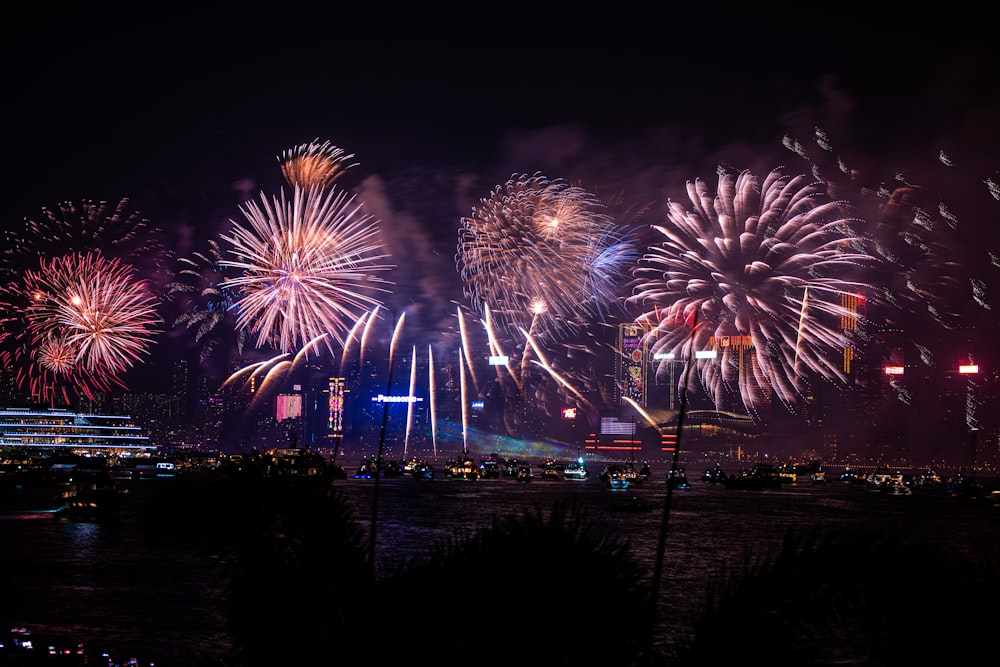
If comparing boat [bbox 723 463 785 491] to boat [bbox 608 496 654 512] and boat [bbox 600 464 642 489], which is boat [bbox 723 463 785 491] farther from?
boat [bbox 608 496 654 512]

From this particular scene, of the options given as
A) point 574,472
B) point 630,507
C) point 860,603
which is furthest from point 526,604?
point 574,472

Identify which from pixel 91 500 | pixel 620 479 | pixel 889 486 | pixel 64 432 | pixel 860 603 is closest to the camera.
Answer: pixel 860 603

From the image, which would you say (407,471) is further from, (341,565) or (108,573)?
(341,565)

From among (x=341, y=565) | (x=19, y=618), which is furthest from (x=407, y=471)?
(x=341, y=565)

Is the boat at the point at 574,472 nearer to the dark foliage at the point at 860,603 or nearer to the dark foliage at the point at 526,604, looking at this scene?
the dark foliage at the point at 526,604

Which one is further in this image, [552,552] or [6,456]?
[6,456]

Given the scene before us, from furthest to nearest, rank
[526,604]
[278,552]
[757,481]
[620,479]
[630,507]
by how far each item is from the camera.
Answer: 1. [757,481]
2. [620,479]
3. [630,507]
4. [278,552]
5. [526,604]

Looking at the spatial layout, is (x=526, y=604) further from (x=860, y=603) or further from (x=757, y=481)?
(x=757, y=481)

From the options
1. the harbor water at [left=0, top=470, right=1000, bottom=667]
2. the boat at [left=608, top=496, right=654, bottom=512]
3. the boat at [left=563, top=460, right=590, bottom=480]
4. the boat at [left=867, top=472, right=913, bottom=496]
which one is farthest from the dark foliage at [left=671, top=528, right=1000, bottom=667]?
the boat at [left=563, top=460, right=590, bottom=480]
